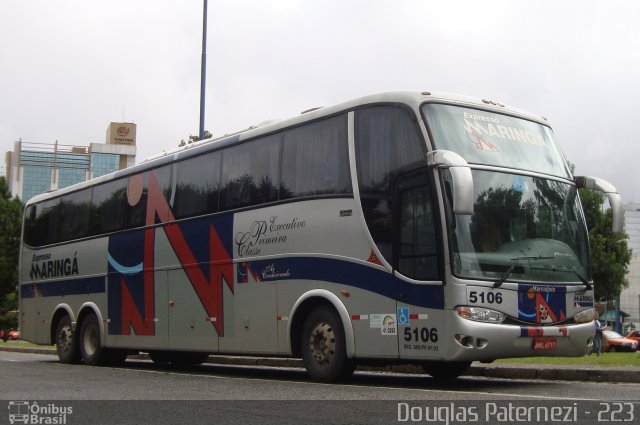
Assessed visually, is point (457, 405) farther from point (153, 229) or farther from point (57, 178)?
point (57, 178)

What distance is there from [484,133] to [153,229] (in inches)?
290

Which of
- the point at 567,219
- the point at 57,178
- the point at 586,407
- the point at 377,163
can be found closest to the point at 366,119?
the point at 377,163

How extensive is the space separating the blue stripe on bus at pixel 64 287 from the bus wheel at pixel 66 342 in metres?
0.63

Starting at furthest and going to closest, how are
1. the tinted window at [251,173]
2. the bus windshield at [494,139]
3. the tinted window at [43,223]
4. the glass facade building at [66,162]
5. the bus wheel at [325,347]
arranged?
the glass facade building at [66,162] → the tinted window at [43,223] → the tinted window at [251,173] → the bus wheel at [325,347] → the bus windshield at [494,139]

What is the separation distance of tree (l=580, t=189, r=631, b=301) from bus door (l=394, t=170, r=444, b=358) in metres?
38.9

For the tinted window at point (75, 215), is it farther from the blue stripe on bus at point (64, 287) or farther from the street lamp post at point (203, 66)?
the street lamp post at point (203, 66)

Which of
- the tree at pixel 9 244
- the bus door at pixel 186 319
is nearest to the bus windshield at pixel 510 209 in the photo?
the bus door at pixel 186 319

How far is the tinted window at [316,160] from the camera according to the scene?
12.2 m

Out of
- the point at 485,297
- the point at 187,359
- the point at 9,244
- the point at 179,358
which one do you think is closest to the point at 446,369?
the point at 485,297

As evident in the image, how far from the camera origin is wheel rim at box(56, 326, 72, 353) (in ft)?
63.3

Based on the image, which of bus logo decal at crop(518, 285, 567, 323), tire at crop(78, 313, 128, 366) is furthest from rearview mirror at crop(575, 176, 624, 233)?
tire at crop(78, 313, 128, 366)

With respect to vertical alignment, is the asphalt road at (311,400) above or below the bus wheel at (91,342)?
below

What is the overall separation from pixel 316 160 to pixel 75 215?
29.0ft

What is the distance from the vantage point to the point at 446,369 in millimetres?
12898
